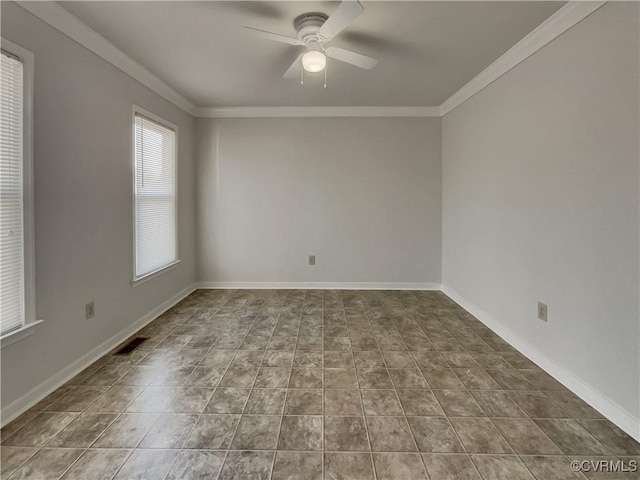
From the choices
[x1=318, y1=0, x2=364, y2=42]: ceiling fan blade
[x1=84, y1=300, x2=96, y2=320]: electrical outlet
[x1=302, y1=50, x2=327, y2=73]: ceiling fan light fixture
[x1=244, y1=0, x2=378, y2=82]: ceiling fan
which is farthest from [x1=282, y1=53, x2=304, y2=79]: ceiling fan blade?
[x1=84, y1=300, x2=96, y2=320]: electrical outlet

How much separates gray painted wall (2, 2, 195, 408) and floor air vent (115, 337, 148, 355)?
17 centimetres

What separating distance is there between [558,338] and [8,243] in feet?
11.4

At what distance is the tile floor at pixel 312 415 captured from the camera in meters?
1.38

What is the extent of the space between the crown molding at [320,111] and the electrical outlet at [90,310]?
2.82 metres

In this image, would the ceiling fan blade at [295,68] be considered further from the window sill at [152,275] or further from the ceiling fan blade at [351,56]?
the window sill at [152,275]

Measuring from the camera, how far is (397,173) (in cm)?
414

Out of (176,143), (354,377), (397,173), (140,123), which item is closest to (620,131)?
(354,377)

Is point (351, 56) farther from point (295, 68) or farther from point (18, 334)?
point (18, 334)

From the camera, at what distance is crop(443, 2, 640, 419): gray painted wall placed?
5.30 ft

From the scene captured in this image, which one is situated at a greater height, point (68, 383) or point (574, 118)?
point (574, 118)

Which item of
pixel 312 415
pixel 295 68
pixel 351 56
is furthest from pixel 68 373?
pixel 351 56

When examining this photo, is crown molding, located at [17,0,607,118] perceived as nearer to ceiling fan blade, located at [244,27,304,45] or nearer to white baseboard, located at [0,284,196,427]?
ceiling fan blade, located at [244,27,304,45]

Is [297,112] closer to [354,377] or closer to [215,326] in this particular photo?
[215,326]

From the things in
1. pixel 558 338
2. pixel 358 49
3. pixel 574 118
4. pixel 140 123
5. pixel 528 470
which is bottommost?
pixel 528 470
